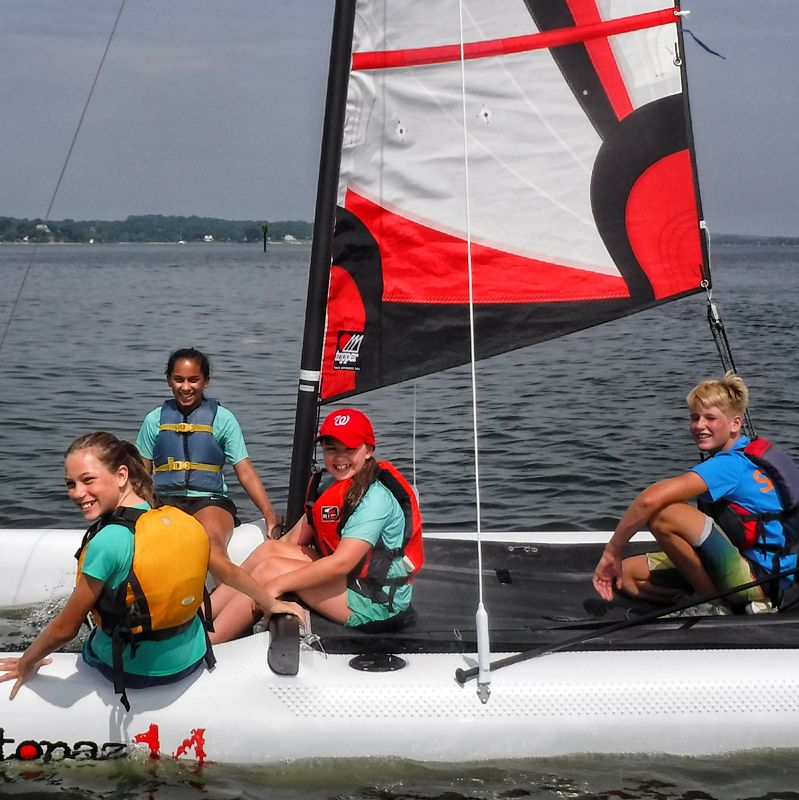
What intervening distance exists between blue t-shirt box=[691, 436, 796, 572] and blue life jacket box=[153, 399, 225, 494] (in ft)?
7.15

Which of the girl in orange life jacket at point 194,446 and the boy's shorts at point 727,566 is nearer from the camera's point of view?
the boy's shorts at point 727,566

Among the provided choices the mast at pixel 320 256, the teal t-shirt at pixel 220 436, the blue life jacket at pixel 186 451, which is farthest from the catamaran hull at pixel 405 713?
the teal t-shirt at pixel 220 436

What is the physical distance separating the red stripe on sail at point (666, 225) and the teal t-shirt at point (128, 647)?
2.44 metres

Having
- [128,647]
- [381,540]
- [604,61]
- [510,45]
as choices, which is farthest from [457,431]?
[128,647]

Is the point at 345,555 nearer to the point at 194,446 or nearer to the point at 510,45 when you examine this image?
the point at 194,446

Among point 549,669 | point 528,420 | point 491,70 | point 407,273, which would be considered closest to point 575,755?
point 549,669

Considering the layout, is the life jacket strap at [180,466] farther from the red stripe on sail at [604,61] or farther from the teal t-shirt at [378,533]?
the red stripe on sail at [604,61]

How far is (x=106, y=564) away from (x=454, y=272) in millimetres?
2002

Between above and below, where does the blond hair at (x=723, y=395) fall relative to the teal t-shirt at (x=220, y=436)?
below

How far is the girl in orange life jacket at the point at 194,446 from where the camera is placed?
502cm

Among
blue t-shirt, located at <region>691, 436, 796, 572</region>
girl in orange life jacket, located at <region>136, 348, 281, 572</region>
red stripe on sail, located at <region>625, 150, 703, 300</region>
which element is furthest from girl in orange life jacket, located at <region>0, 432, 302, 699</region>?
red stripe on sail, located at <region>625, 150, 703, 300</region>

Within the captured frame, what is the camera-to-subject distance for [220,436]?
16.9 ft

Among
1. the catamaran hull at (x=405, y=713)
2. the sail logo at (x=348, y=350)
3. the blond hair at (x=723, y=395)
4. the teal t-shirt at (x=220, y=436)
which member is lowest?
the catamaran hull at (x=405, y=713)

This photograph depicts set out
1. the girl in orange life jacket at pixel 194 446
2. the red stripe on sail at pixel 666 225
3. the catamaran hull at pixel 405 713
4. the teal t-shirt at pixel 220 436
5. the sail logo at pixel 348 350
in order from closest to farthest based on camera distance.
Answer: the catamaran hull at pixel 405 713 < the sail logo at pixel 348 350 < the red stripe on sail at pixel 666 225 < the girl in orange life jacket at pixel 194 446 < the teal t-shirt at pixel 220 436
